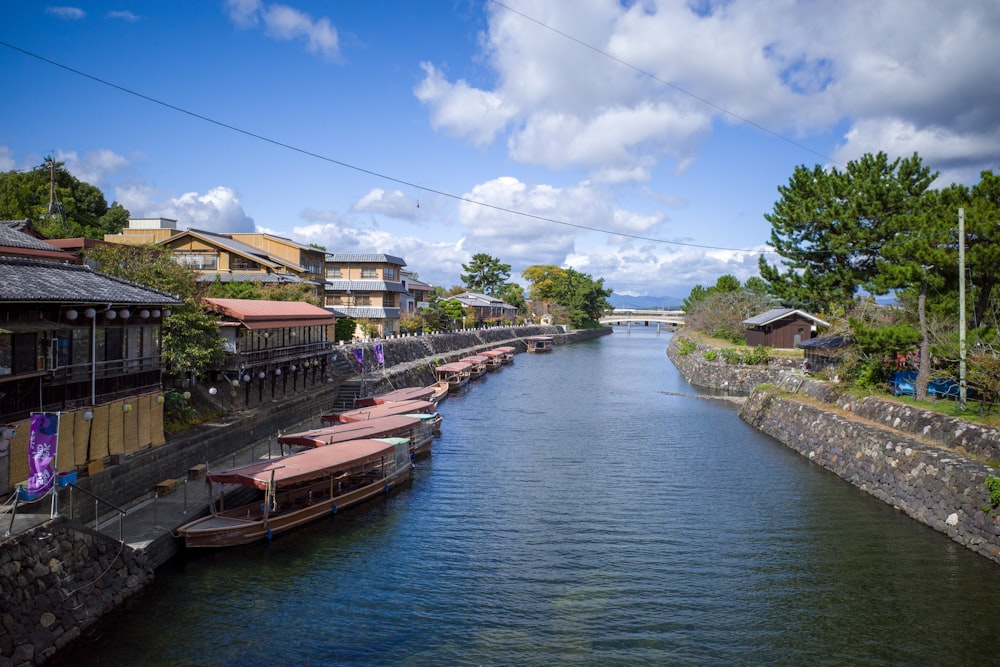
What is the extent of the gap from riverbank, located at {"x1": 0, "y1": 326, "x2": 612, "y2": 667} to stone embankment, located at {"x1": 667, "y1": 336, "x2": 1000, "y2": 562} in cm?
2270

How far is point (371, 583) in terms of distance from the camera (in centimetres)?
1708

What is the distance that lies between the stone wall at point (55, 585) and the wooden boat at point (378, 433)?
9.35m

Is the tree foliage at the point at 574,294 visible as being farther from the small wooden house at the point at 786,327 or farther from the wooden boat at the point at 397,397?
the wooden boat at the point at 397,397

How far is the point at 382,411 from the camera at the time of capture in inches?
1298

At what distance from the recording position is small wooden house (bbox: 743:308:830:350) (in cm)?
5569

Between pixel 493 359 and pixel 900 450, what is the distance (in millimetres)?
50759

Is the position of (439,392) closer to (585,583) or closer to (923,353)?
(923,353)

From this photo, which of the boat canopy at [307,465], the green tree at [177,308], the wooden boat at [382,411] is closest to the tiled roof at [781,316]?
the wooden boat at [382,411]

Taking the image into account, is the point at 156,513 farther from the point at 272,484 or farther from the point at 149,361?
the point at 149,361

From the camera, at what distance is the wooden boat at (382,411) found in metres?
31.5

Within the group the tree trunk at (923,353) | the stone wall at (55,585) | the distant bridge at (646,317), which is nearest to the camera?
the stone wall at (55,585)

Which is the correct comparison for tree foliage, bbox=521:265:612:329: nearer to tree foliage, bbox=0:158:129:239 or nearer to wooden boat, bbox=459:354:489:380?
wooden boat, bbox=459:354:489:380

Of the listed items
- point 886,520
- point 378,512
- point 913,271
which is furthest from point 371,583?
point 913,271

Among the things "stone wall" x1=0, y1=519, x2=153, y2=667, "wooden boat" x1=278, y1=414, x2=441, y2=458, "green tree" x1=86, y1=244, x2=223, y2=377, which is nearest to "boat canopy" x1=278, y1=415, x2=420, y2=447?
"wooden boat" x1=278, y1=414, x2=441, y2=458
